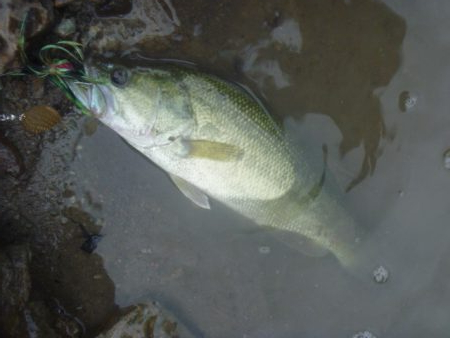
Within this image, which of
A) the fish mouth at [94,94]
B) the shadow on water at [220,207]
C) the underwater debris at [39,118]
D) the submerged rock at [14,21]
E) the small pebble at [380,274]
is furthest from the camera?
the small pebble at [380,274]

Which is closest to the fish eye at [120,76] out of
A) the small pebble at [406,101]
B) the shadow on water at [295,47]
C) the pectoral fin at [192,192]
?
the shadow on water at [295,47]

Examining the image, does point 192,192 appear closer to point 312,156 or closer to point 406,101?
point 312,156

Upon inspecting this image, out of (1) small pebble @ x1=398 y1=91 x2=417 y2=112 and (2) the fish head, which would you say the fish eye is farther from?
(1) small pebble @ x1=398 y1=91 x2=417 y2=112

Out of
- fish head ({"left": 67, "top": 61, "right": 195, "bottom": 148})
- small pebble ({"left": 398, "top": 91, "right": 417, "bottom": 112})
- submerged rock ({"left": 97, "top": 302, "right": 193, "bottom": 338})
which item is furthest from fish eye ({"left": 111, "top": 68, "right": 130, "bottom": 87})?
small pebble ({"left": 398, "top": 91, "right": 417, "bottom": 112})

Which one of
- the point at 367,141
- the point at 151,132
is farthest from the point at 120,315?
the point at 367,141

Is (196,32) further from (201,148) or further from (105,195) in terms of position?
(105,195)

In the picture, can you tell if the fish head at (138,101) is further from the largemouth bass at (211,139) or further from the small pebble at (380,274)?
the small pebble at (380,274)
